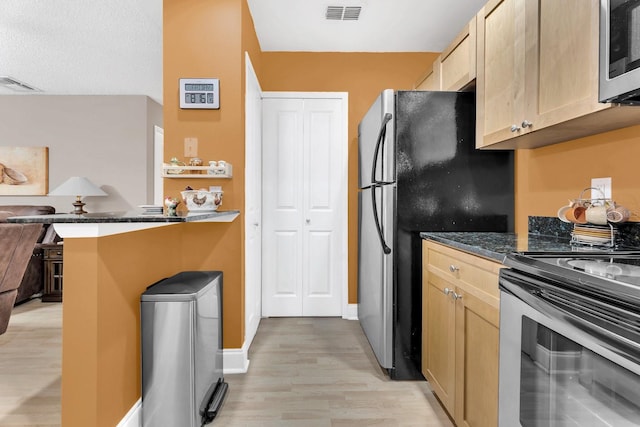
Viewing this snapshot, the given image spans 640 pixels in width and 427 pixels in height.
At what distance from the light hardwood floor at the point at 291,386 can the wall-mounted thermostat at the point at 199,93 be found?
184cm

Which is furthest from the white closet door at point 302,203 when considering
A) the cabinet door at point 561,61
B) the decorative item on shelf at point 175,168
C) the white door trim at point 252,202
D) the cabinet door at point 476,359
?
the cabinet door at point 561,61

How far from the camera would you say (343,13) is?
2965 millimetres

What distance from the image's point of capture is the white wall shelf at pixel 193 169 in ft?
7.58

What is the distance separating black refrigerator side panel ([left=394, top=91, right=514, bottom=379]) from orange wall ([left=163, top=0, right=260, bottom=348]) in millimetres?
1110

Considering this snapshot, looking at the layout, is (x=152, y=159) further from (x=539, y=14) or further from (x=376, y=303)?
(x=539, y=14)

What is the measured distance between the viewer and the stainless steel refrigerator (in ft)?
7.50

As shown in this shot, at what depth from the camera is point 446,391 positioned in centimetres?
183

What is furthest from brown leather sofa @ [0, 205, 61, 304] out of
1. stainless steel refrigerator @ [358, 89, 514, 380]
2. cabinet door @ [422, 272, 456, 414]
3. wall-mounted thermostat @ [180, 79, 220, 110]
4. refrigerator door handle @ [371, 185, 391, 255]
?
cabinet door @ [422, 272, 456, 414]

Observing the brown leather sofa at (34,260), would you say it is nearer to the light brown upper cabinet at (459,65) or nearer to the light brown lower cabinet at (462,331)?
the light brown lower cabinet at (462,331)

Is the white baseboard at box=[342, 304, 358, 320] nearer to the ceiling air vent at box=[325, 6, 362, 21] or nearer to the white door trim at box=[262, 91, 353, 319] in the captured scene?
the white door trim at box=[262, 91, 353, 319]

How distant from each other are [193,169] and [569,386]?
2144 millimetres

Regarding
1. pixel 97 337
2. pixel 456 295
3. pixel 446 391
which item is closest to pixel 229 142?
pixel 97 337

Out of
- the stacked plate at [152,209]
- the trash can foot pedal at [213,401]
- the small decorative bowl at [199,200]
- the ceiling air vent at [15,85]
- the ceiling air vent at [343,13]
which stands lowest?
the trash can foot pedal at [213,401]

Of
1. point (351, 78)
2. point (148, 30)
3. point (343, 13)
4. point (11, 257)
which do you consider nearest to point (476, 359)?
point (343, 13)
